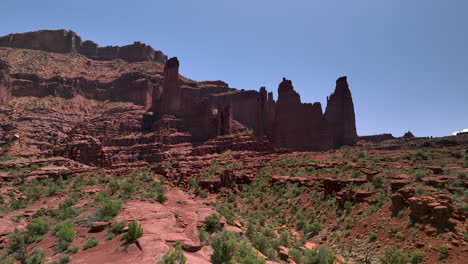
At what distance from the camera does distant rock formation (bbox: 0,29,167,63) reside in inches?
3878

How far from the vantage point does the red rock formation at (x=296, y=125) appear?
66812 millimetres

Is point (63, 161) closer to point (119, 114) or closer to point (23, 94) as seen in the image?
point (119, 114)

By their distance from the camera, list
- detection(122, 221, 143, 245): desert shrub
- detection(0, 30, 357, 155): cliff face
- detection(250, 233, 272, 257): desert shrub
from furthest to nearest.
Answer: detection(0, 30, 357, 155): cliff face → detection(250, 233, 272, 257): desert shrub → detection(122, 221, 143, 245): desert shrub

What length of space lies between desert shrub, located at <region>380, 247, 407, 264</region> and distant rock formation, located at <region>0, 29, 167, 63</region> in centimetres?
10990

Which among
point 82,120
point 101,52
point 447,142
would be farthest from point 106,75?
point 447,142

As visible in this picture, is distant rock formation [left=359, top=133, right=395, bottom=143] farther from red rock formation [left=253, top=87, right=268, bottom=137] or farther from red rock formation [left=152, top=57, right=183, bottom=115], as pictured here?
red rock formation [left=152, top=57, right=183, bottom=115]

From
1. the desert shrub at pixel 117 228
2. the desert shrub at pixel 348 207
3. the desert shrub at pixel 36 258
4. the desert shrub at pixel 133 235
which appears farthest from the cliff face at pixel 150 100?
the desert shrub at pixel 133 235

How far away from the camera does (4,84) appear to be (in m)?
69.8

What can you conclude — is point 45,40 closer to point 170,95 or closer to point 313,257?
point 170,95

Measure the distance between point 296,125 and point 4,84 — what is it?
212 feet

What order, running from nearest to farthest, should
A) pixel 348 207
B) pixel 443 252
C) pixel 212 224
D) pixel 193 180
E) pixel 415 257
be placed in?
pixel 443 252
pixel 415 257
pixel 212 224
pixel 348 207
pixel 193 180

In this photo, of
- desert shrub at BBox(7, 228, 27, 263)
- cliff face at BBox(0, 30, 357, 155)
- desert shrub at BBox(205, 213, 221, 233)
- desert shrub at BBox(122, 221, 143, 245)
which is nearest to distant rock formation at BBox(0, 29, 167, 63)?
cliff face at BBox(0, 30, 357, 155)

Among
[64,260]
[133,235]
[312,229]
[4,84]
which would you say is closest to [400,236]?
[312,229]

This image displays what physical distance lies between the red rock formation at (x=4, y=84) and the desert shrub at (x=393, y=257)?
3110 inches
